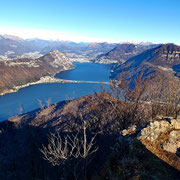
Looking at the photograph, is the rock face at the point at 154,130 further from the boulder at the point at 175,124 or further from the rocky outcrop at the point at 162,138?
the boulder at the point at 175,124

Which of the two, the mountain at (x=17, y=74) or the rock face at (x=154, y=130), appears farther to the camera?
the mountain at (x=17, y=74)

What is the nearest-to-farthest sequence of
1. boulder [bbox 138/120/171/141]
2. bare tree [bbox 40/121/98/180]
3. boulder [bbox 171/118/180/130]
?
bare tree [bbox 40/121/98/180], boulder [bbox 138/120/171/141], boulder [bbox 171/118/180/130]

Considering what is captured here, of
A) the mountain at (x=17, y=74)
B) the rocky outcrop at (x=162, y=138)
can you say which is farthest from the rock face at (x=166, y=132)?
the mountain at (x=17, y=74)

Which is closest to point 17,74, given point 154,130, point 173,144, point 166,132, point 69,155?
point 69,155

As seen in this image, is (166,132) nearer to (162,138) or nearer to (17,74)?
(162,138)

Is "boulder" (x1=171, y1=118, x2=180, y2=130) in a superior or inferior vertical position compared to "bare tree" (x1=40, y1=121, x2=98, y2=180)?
superior

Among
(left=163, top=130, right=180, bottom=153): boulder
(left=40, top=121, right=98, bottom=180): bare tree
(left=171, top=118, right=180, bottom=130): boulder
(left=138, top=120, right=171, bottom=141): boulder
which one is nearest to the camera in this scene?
(left=40, top=121, right=98, bottom=180): bare tree

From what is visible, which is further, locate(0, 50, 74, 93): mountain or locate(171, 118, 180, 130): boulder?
locate(0, 50, 74, 93): mountain

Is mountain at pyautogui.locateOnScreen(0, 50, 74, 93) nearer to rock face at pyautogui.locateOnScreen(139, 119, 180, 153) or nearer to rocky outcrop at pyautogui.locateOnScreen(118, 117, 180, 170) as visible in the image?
rocky outcrop at pyautogui.locateOnScreen(118, 117, 180, 170)

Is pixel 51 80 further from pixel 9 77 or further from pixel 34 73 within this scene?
pixel 9 77

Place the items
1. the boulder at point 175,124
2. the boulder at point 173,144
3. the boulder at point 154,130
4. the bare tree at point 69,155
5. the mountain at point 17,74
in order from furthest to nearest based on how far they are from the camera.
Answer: the mountain at point 17,74
the boulder at point 175,124
the boulder at point 154,130
the boulder at point 173,144
the bare tree at point 69,155

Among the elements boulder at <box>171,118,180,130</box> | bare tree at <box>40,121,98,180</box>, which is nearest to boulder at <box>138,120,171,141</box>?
boulder at <box>171,118,180,130</box>

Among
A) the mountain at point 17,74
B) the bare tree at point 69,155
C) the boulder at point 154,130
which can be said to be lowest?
the mountain at point 17,74
